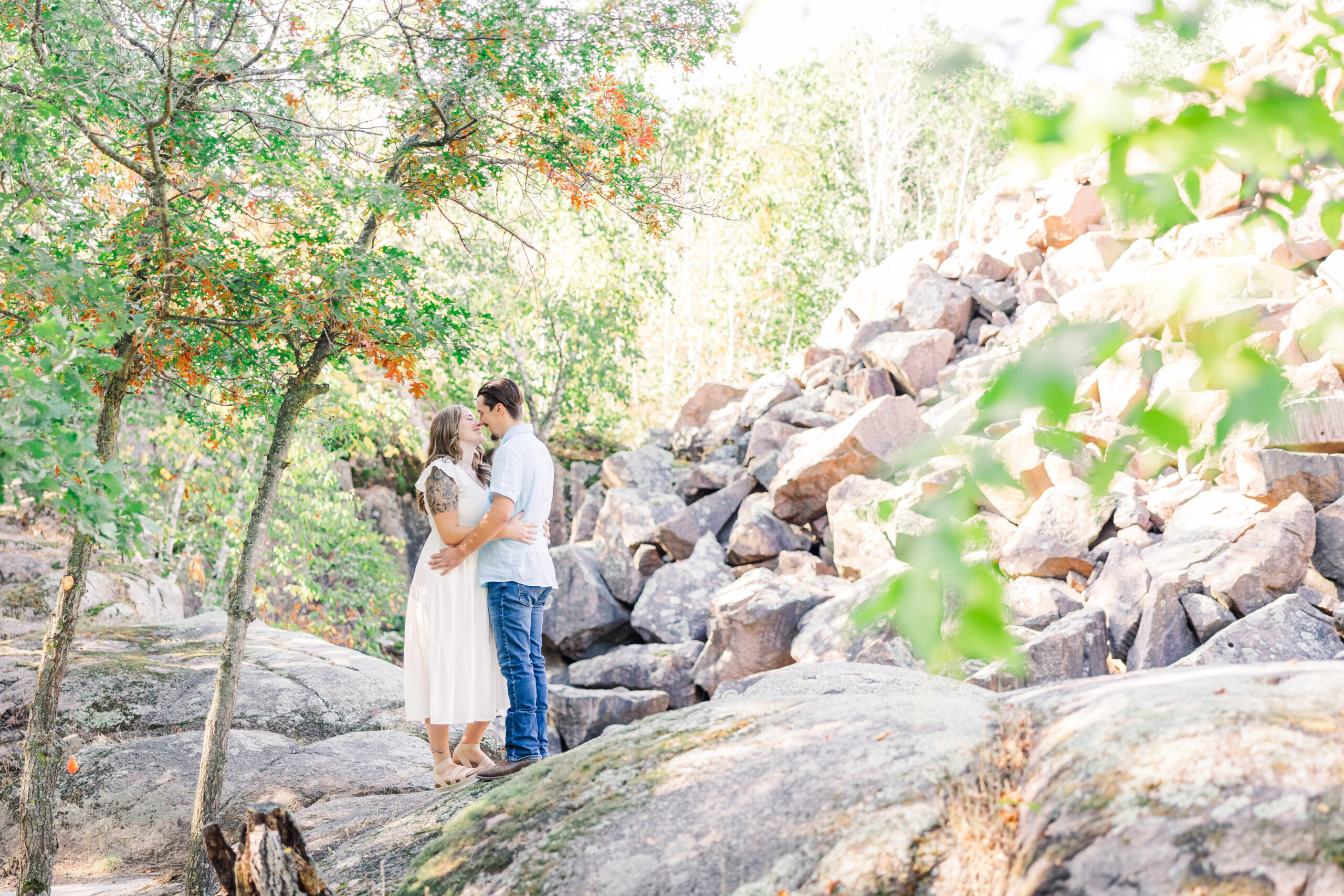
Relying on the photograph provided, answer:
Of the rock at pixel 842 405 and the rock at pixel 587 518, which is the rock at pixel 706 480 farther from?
the rock at pixel 842 405

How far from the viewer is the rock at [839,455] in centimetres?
1307

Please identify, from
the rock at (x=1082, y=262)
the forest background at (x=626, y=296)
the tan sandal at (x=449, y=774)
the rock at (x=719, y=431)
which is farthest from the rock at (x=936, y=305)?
the tan sandal at (x=449, y=774)

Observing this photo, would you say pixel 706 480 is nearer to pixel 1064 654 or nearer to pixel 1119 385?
pixel 1119 385

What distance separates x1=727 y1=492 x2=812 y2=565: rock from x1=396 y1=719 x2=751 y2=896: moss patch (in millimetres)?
9194

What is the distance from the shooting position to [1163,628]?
8828 millimetres

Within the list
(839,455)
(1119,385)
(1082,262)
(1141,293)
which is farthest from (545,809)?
(1082,262)

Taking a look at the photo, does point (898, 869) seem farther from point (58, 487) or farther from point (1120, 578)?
point (1120, 578)

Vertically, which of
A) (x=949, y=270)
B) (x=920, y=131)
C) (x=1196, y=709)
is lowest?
(x=1196, y=709)

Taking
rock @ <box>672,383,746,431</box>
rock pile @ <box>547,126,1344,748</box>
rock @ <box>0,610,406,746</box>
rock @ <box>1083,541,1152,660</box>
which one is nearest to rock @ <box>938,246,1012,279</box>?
rock pile @ <box>547,126,1344,748</box>

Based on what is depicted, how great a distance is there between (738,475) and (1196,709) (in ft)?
40.7

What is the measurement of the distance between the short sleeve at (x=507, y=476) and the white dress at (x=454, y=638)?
221 mm

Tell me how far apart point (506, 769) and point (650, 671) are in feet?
21.7

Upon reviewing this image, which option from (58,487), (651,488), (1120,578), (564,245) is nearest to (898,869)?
(58,487)

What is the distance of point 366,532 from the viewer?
47.0 ft
